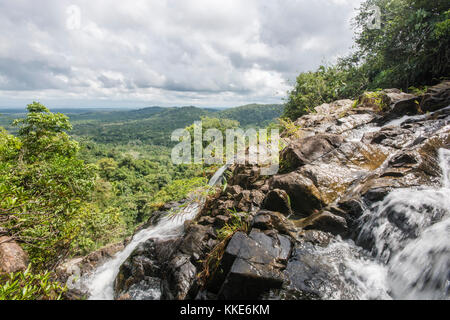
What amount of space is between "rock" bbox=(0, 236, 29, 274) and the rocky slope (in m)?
2.77

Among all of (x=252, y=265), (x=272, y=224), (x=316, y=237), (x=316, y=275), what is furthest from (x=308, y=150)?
(x=252, y=265)

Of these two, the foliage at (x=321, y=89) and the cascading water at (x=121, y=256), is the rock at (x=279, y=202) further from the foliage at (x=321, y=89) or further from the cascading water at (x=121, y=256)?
the foliage at (x=321, y=89)

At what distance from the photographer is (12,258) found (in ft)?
18.6

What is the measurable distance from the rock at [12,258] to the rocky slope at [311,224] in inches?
109

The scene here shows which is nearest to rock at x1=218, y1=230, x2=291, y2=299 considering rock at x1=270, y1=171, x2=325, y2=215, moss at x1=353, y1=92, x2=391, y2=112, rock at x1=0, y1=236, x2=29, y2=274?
rock at x1=270, y1=171, x2=325, y2=215

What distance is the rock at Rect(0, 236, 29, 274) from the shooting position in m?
5.43

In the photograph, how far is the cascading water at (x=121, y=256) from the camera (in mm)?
7281

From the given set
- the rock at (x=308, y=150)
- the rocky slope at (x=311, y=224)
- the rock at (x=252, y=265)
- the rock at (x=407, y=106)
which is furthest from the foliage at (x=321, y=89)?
the rock at (x=252, y=265)


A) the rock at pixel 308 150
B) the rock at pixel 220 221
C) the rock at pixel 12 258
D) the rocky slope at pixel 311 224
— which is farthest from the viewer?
the rock at pixel 308 150

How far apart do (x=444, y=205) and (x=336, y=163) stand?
242cm

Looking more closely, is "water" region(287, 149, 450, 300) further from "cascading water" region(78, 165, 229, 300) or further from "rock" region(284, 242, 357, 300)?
"cascading water" region(78, 165, 229, 300)

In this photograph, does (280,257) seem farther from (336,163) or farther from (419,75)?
(419,75)
